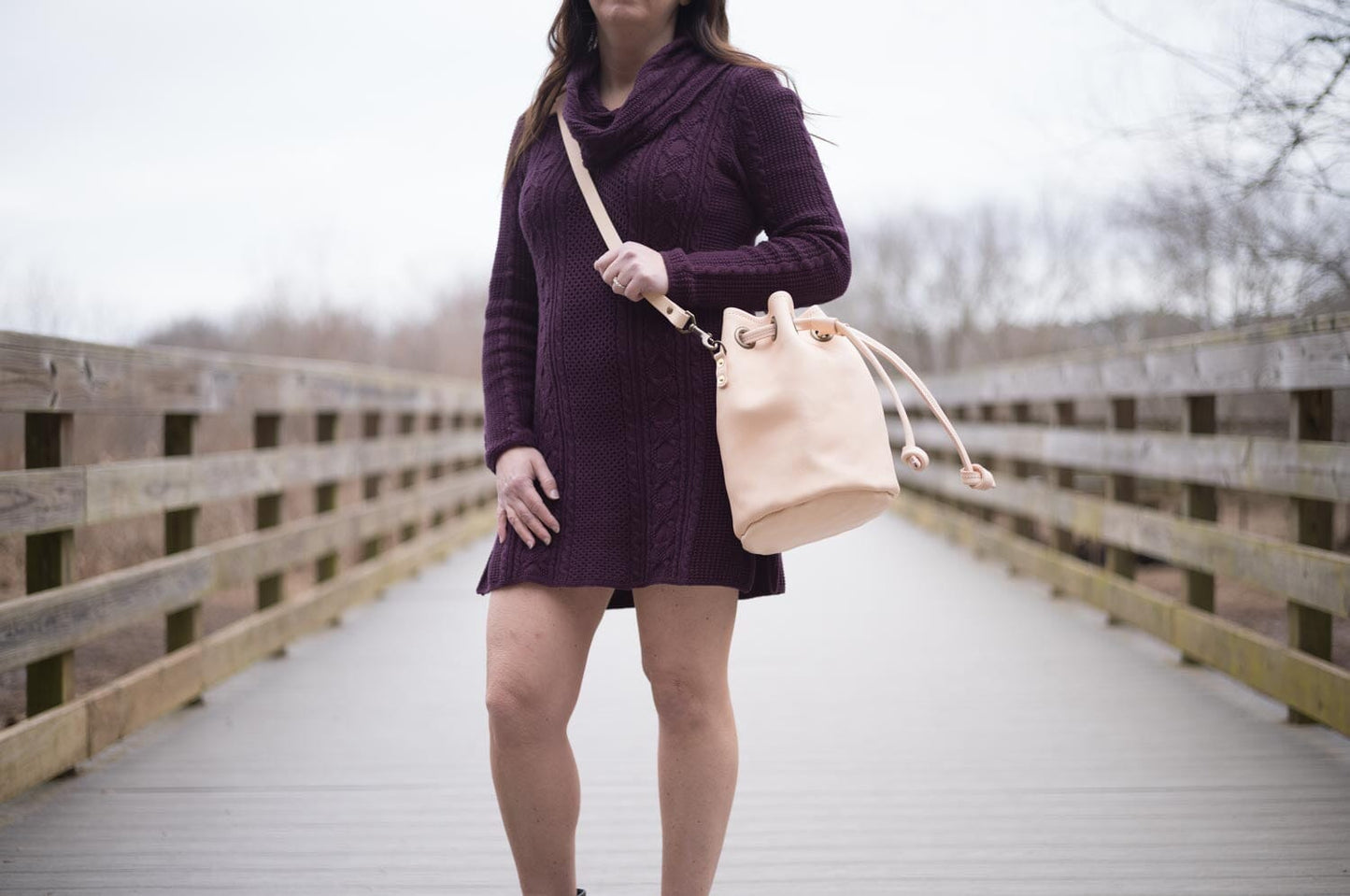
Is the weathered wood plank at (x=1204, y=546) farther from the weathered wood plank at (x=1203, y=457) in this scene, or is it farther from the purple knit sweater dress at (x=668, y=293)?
the purple knit sweater dress at (x=668, y=293)

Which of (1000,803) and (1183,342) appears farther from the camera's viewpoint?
(1183,342)

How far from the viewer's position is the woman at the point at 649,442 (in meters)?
1.63

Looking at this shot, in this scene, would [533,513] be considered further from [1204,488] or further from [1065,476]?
[1065,476]

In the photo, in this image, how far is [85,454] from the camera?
5.86 m

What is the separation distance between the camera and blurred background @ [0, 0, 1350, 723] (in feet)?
14.6

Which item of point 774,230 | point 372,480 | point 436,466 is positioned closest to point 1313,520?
point 774,230

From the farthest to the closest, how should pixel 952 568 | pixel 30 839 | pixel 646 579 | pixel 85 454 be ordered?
pixel 952 568, pixel 85 454, pixel 30 839, pixel 646 579

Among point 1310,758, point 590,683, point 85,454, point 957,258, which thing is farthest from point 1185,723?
point 957,258

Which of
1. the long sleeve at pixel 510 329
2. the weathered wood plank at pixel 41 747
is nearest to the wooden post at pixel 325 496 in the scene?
the weathered wood plank at pixel 41 747

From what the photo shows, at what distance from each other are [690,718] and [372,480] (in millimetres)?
4835

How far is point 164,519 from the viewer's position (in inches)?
146

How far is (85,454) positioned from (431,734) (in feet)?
10.7

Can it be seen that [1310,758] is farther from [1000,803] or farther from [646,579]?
[646,579]

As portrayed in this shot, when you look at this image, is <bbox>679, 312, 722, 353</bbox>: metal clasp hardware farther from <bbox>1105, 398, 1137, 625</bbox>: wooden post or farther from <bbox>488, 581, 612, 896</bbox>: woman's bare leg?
<bbox>1105, 398, 1137, 625</bbox>: wooden post
